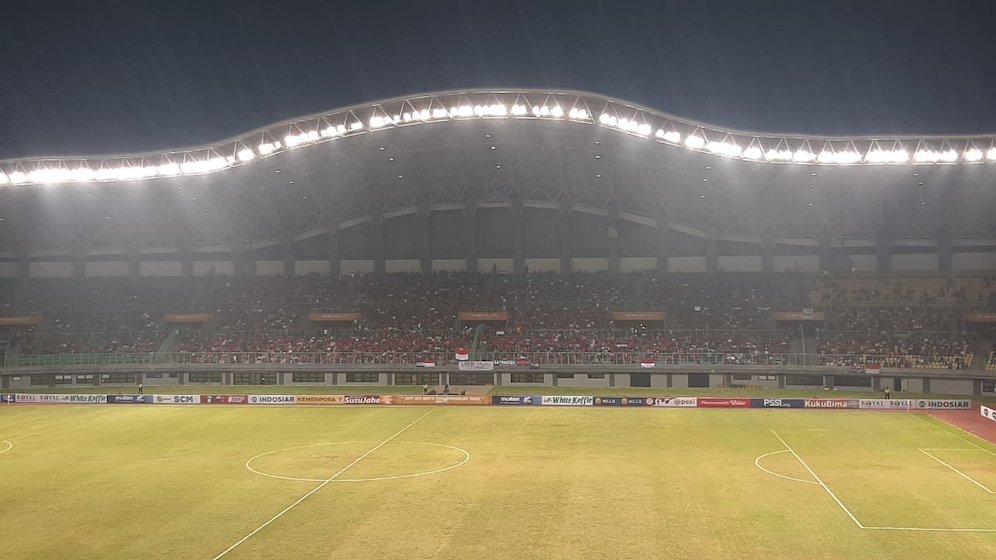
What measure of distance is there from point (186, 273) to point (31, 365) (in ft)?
61.9

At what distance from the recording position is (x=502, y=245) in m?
76.6

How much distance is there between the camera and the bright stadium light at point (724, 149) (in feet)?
182

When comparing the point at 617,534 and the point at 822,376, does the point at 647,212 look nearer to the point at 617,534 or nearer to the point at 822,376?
the point at 822,376

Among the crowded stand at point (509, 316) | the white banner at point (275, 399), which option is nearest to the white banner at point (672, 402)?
the crowded stand at point (509, 316)

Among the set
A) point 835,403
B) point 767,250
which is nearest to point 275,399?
point 835,403

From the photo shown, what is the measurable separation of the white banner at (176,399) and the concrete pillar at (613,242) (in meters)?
38.4

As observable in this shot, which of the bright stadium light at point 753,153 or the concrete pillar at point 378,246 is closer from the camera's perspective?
the bright stadium light at point 753,153

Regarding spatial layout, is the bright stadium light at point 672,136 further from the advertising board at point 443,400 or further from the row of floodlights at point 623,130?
the advertising board at point 443,400

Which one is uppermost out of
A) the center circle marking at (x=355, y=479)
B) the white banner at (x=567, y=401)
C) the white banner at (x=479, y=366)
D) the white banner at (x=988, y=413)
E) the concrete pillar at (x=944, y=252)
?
the concrete pillar at (x=944, y=252)

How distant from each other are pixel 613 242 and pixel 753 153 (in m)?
20.8

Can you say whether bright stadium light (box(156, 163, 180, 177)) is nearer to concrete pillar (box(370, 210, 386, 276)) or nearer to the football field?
concrete pillar (box(370, 210, 386, 276))

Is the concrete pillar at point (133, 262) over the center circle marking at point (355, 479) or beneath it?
over

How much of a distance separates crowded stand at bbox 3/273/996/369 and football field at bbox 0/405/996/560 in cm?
1734

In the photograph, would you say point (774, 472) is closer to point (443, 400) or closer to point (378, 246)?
point (443, 400)
